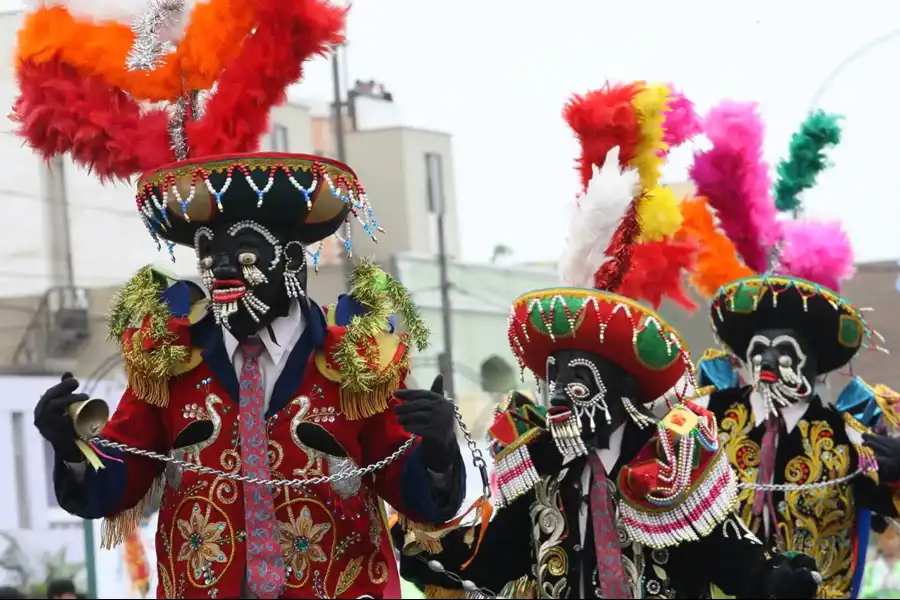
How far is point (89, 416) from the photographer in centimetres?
443

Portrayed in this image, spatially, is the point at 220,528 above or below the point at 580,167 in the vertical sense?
below

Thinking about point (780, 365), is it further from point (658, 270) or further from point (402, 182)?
point (402, 182)

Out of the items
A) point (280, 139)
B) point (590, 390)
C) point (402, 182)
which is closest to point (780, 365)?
point (590, 390)

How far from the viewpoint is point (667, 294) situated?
6254 mm

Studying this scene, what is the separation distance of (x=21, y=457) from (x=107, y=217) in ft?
4.79

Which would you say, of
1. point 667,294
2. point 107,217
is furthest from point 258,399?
point 107,217

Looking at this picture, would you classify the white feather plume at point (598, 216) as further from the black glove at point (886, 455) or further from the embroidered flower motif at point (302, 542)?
the black glove at point (886, 455)

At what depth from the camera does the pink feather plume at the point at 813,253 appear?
712cm

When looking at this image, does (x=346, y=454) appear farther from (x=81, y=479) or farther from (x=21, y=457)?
(x=21, y=457)

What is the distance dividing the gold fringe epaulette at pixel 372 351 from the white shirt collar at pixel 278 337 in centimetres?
10

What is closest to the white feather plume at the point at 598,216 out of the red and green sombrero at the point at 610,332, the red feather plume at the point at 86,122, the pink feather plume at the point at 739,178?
the red and green sombrero at the point at 610,332

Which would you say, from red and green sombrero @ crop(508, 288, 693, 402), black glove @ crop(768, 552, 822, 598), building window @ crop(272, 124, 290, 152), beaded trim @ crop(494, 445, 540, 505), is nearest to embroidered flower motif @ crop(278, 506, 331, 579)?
beaded trim @ crop(494, 445, 540, 505)

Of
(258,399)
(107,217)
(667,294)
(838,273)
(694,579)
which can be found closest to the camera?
(258,399)

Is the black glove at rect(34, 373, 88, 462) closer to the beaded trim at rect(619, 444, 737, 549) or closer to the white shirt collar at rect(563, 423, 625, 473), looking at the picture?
the white shirt collar at rect(563, 423, 625, 473)
